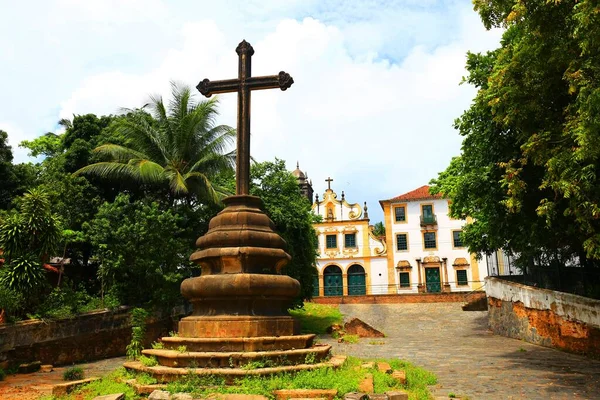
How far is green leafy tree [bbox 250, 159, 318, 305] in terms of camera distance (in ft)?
64.9

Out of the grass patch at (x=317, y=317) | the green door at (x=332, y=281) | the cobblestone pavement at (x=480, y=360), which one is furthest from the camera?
the green door at (x=332, y=281)

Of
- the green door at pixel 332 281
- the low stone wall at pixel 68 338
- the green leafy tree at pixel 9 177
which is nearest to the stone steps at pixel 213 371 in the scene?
the low stone wall at pixel 68 338

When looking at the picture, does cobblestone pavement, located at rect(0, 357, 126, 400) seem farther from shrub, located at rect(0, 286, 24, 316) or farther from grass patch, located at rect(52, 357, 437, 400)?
shrub, located at rect(0, 286, 24, 316)

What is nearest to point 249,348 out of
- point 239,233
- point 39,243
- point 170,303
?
point 239,233

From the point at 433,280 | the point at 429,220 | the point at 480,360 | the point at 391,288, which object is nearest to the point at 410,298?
the point at 391,288

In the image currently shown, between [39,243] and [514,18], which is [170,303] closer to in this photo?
[39,243]

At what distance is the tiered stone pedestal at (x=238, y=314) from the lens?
6516 mm

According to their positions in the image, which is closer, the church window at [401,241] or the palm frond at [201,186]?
the palm frond at [201,186]

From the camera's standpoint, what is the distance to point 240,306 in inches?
293

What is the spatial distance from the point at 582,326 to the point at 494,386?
5.48 metres

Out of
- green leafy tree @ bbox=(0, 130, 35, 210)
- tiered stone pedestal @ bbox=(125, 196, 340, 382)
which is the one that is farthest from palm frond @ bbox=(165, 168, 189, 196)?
tiered stone pedestal @ bbox=(125, 196, 340, 382)

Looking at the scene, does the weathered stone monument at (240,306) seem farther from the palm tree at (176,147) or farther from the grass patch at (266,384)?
the palm tree at (176,147)

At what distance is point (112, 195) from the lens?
18.8m

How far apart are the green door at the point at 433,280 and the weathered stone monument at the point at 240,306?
32377 mm
